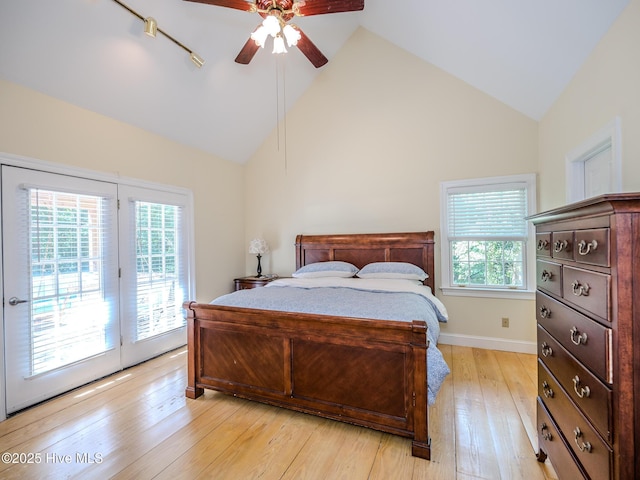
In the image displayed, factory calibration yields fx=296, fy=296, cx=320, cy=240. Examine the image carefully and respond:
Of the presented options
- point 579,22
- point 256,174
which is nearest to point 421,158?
point 579,22

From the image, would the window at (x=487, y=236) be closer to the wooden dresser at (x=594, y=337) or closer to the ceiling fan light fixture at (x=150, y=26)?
the wooden dresser at (x=594, y=337)

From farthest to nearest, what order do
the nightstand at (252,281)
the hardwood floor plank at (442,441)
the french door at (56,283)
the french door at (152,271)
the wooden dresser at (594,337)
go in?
the nightstand at (252,281) → the french door at (152,271) → the french door at (56,283) → the hardwood floor plank at (442,441) → the wooden dresser at (594,337)

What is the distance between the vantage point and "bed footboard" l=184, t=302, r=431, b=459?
1.80 metres

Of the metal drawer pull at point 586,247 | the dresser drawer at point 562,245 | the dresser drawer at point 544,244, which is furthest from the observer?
the dresser drawer at point 544,244

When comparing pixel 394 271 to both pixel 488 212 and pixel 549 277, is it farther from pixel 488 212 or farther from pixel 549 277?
pixel 549 277

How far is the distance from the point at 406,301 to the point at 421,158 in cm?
213

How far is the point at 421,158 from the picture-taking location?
12.3ft

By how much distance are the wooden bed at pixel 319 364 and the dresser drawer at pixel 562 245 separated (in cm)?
77

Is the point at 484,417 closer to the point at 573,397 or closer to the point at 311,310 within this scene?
the point at 573,397

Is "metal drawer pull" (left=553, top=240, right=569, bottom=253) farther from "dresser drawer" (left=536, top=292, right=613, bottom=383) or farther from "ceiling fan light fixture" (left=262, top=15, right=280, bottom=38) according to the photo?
"ceiling fan light fixture" (left=262, top=15, right=280, bottom=38)

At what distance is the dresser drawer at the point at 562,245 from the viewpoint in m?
1.24

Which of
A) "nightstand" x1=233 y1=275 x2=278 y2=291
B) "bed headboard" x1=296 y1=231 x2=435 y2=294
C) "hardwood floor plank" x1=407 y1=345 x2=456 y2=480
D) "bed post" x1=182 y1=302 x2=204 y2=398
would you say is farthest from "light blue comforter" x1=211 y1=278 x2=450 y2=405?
"nightstand" x1=233 y1=275 x2=278 y2=291

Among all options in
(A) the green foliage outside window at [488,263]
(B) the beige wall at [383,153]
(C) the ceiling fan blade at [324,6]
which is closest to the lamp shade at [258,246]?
(B) the beige wall at [383,153]

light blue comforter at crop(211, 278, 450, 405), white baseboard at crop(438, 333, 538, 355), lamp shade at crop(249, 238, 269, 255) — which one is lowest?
white baseboard at crop(438, 333, 538, 355)
